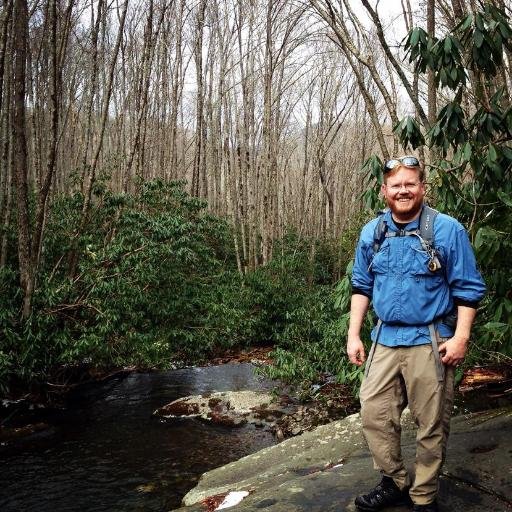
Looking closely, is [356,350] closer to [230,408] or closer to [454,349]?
[454,349]

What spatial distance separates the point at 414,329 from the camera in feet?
6.89

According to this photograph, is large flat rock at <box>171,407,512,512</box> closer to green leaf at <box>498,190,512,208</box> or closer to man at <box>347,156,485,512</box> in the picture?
man at <box>347,156,485,512</box>

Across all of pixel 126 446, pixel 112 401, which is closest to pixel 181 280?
pixel 112 401

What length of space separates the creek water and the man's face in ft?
13.4

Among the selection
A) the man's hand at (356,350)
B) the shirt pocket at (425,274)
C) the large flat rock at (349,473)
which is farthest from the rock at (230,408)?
the shirt pocket at (425,274)

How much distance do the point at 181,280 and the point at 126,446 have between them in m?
3.44

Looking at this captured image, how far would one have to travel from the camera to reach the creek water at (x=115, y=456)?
5.10m

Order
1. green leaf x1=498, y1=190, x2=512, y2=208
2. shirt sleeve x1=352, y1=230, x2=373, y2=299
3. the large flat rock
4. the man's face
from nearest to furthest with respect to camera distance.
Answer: the man's face
shirt sleeve x1=352, y1=230, x2=373, y2=299
the large flat rock
green leaf x1=498, y1=190, x2=512, y2=208

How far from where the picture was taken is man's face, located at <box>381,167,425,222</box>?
2123 mm

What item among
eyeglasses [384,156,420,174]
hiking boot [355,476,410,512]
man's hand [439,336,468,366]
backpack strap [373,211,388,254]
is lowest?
hiking boot [355,476,410,512]

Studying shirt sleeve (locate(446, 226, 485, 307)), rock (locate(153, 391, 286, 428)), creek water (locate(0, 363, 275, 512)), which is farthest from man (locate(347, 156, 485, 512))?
Result: rock (locate(153, 391, 286, 428))

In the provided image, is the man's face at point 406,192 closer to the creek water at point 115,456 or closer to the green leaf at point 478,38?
the green leaf at point 478,38

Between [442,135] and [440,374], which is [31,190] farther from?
[440,374]

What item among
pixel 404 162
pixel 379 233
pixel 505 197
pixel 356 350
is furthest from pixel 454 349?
pixel 505 197
